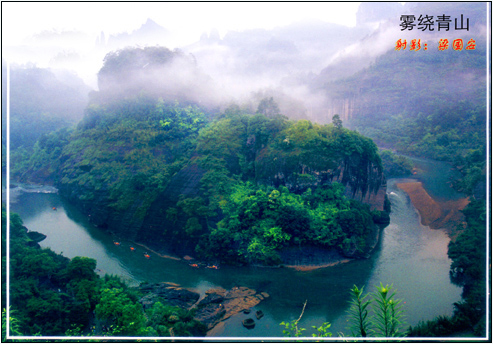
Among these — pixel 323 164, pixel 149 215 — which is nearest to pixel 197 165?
pixel 149 215

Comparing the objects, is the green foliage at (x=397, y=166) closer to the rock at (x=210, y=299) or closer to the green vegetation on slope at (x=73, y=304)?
the rock at (x=210, y=299)

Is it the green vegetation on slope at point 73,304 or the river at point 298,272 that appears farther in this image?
the river at point 298,272

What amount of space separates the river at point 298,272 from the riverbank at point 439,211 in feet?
0.93

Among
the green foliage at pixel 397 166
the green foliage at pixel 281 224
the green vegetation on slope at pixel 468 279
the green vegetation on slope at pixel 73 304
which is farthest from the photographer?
the green foliage at pixel 397 166

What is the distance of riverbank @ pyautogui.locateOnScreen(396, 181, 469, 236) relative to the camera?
38.5ft

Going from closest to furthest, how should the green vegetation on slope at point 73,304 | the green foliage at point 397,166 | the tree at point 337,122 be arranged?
1. the green vegetation on slope at point 73,304
2. the tree at point 337,122
3. the green foliage at point 397,166

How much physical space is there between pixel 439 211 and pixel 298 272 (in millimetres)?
5562

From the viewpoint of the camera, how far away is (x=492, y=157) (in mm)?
5617

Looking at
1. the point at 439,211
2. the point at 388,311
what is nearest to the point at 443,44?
the point at 388,311

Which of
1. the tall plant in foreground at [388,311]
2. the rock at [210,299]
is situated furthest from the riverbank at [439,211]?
the tall plant in foreground at [388,311]

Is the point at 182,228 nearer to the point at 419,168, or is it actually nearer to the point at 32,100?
the point at 419,168

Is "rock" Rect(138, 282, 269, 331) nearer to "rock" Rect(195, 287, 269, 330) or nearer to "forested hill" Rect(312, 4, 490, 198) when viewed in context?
"rock" Rect(195, 287, 269, 330)

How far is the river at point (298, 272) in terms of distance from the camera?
893 cm

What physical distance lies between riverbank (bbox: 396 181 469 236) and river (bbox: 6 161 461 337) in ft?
0.93
